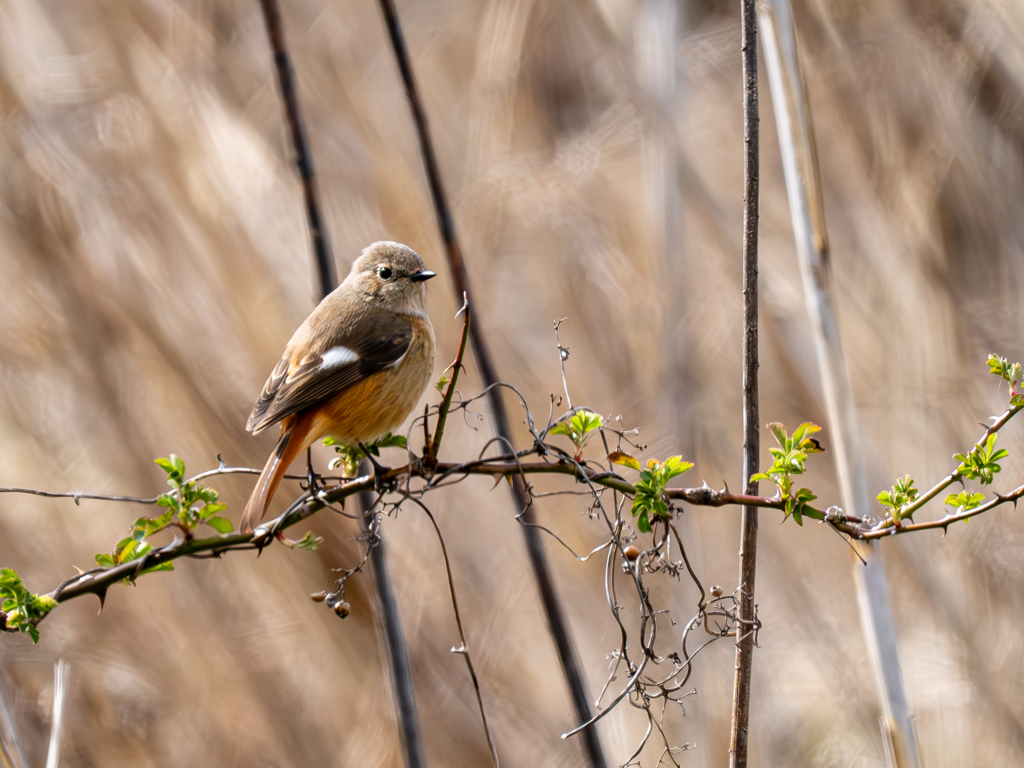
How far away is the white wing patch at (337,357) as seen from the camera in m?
1.54

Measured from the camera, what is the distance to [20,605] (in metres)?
0.81

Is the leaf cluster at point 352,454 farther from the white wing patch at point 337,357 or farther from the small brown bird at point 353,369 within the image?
the white wing patch at point 337,357

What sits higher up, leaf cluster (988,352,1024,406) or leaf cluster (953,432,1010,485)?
leaf cluster (988,352,1024,406)

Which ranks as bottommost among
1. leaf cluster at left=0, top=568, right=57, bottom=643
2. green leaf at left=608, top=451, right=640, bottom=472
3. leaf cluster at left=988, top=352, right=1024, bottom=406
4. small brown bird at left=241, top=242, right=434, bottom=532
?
leaf cluster at left=0, top=568, right=57, bottom=643

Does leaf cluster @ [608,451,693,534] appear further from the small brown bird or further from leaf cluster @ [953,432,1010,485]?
the small brown bird

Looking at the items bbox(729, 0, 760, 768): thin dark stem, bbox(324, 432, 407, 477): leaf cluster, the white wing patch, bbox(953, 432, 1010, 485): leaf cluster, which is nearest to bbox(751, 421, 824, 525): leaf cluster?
bbox(729, 0, 760, 768): thin dark stem

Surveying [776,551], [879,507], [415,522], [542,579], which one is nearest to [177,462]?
[542,579]

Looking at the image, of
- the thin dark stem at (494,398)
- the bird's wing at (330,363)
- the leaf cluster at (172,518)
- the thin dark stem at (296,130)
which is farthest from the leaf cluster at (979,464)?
the bird's wing at (330,363)

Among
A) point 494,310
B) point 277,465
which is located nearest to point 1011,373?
point 277,465

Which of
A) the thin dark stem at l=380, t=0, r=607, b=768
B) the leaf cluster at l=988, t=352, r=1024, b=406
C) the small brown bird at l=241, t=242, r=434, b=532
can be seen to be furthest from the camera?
the small brown bird at l=241, t=242, r=434, b=532

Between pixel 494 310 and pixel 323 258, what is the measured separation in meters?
1.00

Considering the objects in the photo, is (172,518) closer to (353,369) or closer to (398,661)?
(398,661)

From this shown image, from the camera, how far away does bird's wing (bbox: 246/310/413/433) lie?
1459 millimetres

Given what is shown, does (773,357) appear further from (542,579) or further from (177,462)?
(177,462)
